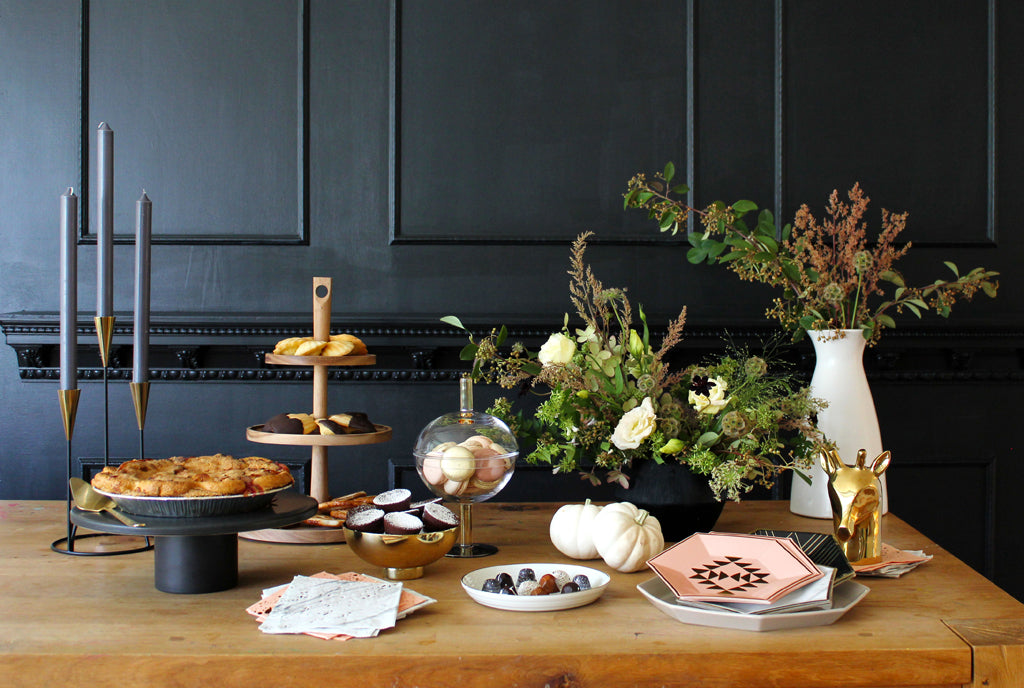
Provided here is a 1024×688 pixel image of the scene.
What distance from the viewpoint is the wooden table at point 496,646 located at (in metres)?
1.01

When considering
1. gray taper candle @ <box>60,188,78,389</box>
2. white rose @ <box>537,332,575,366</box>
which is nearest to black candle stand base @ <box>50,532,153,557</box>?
gray taper candle @ <box>60,188,78,389</box>

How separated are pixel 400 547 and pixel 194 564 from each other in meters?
0.30

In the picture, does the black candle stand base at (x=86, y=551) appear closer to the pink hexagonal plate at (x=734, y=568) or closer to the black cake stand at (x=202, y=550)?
the black cake stand at (x=202, y=550)

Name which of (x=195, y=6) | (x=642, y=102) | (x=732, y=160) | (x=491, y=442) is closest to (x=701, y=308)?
(x=732, y=160)

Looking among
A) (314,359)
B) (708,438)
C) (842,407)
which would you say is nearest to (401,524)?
(314,359)

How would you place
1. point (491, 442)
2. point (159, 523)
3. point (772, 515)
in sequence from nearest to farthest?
point (159, 523), point (491, 442), point (772, 515)

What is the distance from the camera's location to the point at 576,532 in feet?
4.57

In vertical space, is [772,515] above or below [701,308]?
below

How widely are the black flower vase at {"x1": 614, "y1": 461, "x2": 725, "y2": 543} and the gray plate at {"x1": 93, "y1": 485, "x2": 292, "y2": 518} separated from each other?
654 mm

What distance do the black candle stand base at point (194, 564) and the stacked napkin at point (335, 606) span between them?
91 mm

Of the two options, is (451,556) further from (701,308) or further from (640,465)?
(701,308)

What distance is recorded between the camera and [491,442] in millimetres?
1407

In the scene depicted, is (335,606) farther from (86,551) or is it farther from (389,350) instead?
(389,350)

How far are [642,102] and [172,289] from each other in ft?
4.72
